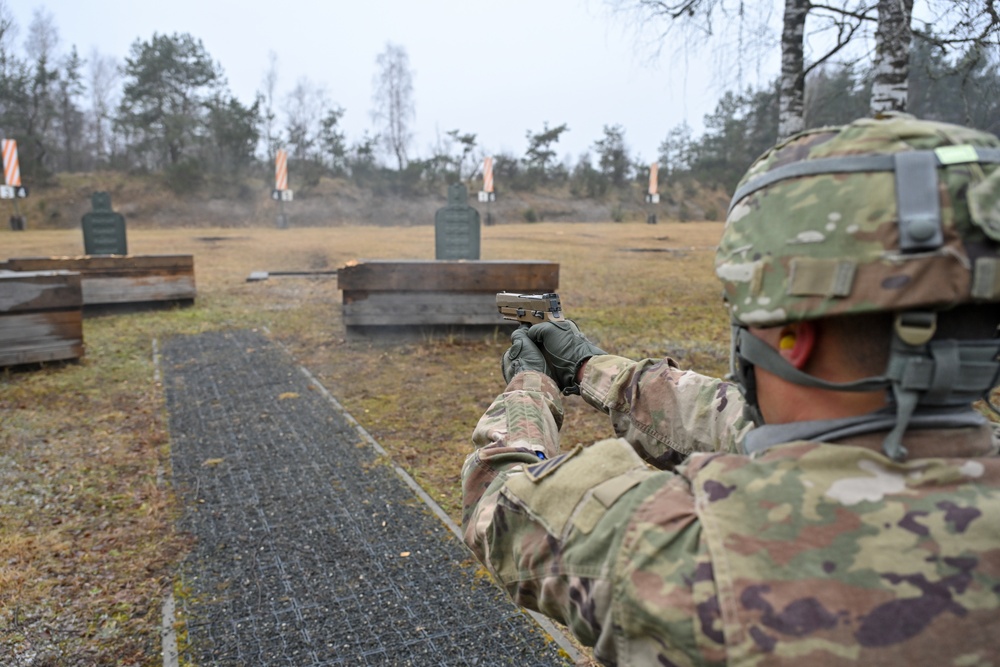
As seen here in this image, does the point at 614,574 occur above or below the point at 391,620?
above

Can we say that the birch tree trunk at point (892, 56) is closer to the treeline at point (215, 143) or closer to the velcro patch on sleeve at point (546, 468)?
the velcro patch on sleeve at point (546, 468)

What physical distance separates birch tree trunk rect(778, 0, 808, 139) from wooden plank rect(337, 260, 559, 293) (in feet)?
8.80

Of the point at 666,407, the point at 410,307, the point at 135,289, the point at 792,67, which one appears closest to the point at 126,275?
the point at 135,289

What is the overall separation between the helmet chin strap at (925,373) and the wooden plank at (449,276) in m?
A: 5.84

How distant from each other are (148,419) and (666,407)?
4.18 m

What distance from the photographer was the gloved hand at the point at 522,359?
6.40 ft

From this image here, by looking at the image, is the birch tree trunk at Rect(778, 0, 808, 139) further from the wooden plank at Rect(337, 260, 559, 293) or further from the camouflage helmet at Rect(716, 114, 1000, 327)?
the camouflage helmet at Rect(716, 114, 1000, 327)

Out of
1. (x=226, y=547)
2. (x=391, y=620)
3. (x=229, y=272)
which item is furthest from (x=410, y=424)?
(x=229, y=272)

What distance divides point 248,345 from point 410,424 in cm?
312

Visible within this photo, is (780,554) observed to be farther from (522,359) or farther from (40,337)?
(40,337)

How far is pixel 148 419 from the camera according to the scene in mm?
4762

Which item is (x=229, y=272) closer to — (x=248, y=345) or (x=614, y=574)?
(x=248, y=345)

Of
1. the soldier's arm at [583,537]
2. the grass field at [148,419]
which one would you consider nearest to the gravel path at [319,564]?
the grass field at [148,419]

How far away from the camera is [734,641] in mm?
873
